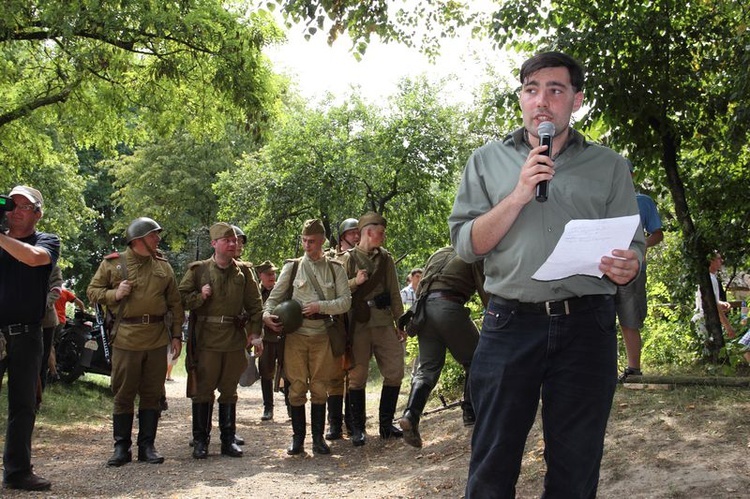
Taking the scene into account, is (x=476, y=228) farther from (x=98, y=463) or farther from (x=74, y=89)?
(x=74, y=89)

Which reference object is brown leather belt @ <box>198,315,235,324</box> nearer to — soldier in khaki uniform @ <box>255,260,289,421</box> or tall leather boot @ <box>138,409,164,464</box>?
tall leather boot @ <box>138,409,164,464</box>

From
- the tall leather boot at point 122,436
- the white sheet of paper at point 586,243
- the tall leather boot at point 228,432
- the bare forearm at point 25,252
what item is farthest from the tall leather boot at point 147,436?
the white sheet of paper at point 586,243

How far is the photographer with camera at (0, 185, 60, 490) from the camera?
6.28 meters

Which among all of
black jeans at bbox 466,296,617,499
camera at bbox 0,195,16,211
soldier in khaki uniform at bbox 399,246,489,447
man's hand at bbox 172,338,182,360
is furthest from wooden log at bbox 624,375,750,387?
camera at bbox 0,195,16,211

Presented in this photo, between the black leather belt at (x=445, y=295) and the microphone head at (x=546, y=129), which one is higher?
the microphone head at (x=546, y=129)

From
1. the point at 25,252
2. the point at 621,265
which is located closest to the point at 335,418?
the point at 25,252

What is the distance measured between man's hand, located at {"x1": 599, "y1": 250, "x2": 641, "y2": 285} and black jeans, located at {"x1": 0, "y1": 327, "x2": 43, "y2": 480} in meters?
4.58

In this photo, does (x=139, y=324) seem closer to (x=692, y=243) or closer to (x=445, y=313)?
(x=445, y=313)

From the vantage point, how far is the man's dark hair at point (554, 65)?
3436 mm

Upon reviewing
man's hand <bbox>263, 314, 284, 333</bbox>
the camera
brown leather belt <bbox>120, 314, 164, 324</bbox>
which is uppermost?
the camera

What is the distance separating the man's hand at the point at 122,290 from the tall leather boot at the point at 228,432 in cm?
163

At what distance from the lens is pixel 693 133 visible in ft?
30.5

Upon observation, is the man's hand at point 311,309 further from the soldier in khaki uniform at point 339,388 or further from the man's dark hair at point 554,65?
the man's dark hair at point 554,65

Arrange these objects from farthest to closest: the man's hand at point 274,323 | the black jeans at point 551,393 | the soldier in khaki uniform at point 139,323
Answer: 1. the man's hand at point 274,323
2. the soldier in khaki uniform at point 139,323
3. the black jeans at point 551,393
